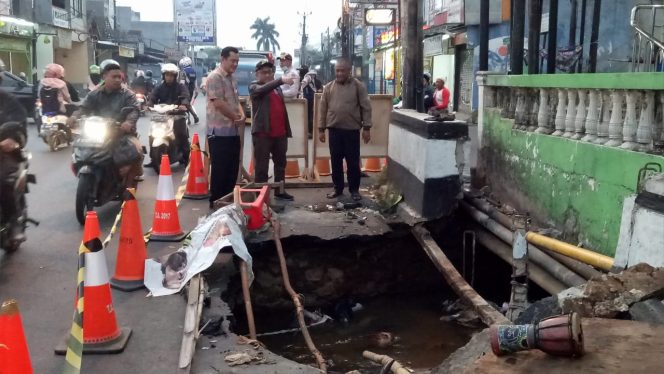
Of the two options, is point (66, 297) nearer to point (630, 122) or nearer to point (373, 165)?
point (630, 122)

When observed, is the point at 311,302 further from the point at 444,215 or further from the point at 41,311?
the point at 41,311

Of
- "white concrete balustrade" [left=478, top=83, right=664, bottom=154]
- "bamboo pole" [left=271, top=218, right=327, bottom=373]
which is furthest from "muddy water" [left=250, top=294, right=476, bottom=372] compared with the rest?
"white concrete balustrade" [left=478, top=83, right=664, bottom=154]

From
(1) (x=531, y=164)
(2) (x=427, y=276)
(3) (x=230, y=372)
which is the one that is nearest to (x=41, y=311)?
(3) (x=230, y=372)

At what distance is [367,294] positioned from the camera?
696 cm

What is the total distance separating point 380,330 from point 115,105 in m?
4.01

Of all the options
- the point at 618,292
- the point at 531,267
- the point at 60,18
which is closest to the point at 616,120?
the point at 531,267

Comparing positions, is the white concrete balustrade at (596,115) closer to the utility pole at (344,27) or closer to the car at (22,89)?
the utility pole at (344,27)

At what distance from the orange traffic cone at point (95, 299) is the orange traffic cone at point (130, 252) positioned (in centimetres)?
102

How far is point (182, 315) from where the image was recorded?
4684mm

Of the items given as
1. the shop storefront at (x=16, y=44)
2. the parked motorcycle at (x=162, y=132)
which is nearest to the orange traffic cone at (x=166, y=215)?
the parked motorcycle at (x=162, y=132)

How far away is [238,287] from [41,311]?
178cm

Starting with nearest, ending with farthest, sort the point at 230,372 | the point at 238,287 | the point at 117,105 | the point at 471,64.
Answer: the point at 230,372 < the point at 238,287 < the point at 117,105 < the point at 471,64

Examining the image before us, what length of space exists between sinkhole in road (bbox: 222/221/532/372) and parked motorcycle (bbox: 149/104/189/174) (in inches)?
185

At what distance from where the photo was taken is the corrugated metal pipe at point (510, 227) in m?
4.74
